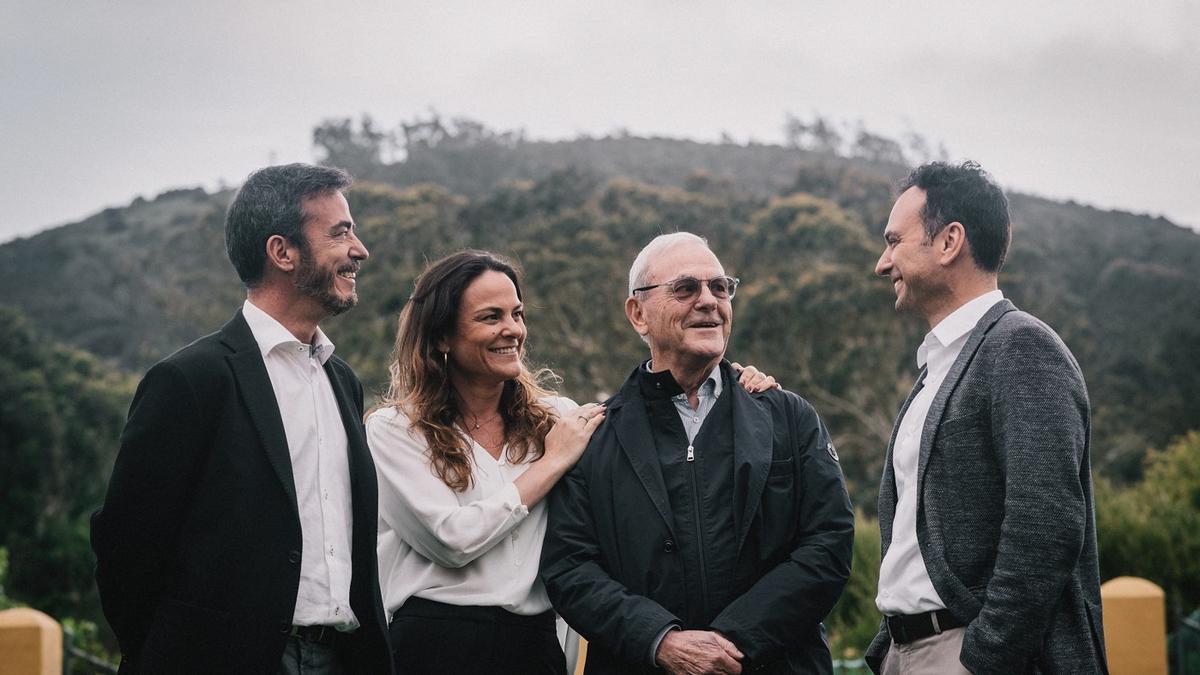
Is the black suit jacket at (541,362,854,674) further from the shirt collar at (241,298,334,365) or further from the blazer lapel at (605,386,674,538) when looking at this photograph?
the shirt collar at (241,298,334,365)

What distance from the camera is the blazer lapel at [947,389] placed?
2990 mm

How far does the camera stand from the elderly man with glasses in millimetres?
3043

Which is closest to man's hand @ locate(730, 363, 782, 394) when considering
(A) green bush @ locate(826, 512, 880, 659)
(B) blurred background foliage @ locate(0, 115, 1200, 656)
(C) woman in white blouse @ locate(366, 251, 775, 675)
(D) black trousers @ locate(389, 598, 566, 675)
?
(C) woman in white blouse @ locate(366, 251, 775, 675)

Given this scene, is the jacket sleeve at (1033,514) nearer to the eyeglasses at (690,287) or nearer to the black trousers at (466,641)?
the eyeglasses at (690,287)

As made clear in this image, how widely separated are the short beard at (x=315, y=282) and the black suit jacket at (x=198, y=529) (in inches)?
14.0

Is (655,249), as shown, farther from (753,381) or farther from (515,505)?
(515,505)

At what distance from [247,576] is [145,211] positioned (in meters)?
52.0

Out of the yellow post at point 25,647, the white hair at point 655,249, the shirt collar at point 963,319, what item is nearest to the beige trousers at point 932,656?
the shirt collar at point 963,319

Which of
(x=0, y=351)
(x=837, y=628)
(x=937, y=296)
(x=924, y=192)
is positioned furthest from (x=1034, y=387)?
(x=0, y=351)

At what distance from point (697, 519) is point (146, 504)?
1498mm

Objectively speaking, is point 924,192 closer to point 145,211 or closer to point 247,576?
point 247,576

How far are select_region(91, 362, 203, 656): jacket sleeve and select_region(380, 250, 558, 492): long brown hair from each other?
2.97 feet

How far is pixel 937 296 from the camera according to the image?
3189 millimetres

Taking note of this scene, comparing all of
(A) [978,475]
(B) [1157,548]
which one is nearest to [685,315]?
(A) [978,475]
